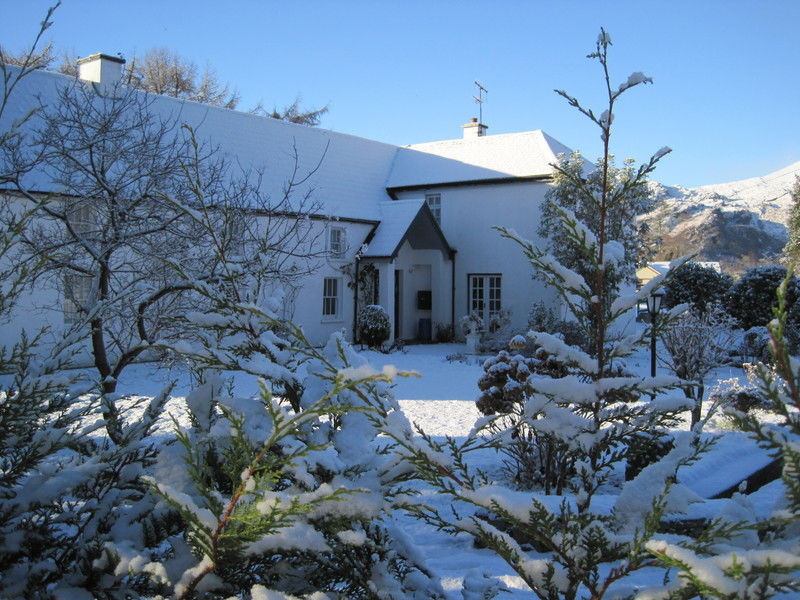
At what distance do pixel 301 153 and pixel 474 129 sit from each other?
728 centimetres

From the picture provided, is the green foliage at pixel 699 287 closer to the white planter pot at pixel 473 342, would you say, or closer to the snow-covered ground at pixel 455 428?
the snow-covered ground at pixel 455 428

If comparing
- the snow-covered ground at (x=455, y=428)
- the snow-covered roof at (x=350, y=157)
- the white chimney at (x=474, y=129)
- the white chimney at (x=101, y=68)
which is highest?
the white chimney at (x=474, y=129)

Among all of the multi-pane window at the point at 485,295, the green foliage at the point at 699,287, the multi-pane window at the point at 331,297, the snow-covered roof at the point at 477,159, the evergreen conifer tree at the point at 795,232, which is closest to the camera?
the multi-pane window at the point at 331,297

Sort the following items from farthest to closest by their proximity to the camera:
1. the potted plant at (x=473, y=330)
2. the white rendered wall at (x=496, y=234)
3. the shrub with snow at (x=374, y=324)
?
the white rendered wall at (x=496, y=234) < the shrub with snow at (x=374, y=324) < the potted plant at (x=473, y=330)

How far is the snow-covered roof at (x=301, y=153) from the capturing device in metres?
17.8

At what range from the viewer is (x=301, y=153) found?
2000 centimetres

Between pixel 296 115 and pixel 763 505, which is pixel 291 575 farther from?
pixel 296 115

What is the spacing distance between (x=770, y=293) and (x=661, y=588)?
64.6ft

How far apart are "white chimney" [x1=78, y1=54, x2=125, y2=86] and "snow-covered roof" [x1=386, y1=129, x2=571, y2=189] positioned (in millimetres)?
9577

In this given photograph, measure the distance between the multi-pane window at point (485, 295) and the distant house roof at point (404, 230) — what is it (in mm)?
1484

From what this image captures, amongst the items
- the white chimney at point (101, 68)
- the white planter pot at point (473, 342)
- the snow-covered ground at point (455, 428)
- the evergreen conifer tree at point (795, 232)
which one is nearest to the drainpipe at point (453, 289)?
the snow-covered ground at point (455, 428)

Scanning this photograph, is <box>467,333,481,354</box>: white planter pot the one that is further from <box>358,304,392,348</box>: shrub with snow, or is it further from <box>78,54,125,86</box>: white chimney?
<box>78,54,125,86</box>: white chimney

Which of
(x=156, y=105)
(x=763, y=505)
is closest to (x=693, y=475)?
(x=763, y=505)

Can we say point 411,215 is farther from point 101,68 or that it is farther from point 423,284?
point 101,68
